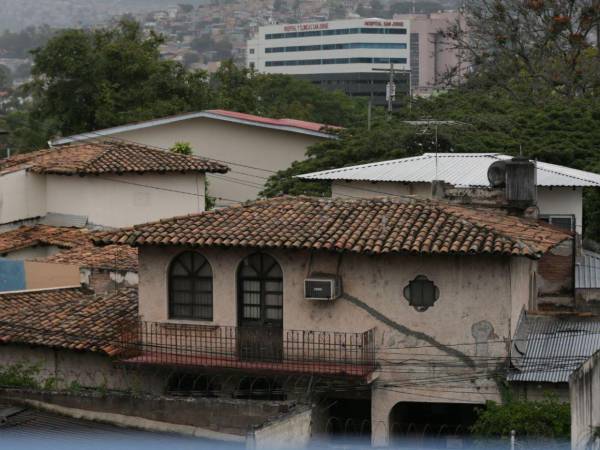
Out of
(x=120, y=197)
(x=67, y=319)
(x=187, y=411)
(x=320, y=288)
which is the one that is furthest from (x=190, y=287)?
(x=120, y=197)

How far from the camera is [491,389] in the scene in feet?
75.7

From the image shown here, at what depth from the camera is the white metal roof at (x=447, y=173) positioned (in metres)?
31.6

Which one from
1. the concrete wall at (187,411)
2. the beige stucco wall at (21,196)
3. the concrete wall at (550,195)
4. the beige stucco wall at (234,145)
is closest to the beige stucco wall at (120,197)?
the beige stucco wall at (21,196)

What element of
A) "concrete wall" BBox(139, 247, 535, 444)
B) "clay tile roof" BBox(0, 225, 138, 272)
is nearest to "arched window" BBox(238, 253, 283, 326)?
"concrete wall" BBox(139, 247, 535, 444)

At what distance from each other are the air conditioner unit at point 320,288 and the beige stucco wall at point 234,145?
29122 mm

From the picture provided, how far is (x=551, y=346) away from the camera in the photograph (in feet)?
78.3

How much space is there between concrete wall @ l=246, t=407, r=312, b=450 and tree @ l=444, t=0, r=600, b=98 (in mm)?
42738

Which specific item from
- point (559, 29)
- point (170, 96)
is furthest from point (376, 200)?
point (170, 96)

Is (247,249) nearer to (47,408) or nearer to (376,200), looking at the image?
(376,200)

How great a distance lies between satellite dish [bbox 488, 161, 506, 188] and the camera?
26797 mm

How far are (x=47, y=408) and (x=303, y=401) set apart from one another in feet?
13.3

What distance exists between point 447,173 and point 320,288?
989 centimetres

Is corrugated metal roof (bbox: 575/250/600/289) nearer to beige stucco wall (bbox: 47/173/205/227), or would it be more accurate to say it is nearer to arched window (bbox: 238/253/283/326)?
arched window (bbox: 238/253/283/326)

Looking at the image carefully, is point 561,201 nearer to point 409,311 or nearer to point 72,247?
point 409,311
